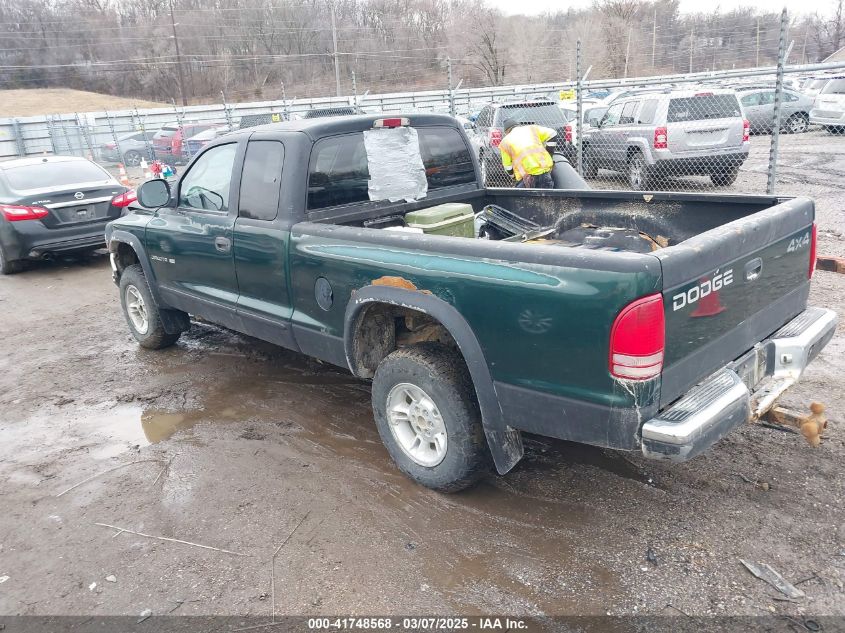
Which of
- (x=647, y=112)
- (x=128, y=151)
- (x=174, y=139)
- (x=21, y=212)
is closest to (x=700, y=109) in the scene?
(x=647, y=112)

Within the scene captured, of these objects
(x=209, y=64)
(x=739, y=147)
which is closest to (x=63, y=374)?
(x=739, y=147)

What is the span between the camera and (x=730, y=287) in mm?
2910

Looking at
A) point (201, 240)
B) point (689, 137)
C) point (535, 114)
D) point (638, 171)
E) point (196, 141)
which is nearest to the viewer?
point (201, 240)

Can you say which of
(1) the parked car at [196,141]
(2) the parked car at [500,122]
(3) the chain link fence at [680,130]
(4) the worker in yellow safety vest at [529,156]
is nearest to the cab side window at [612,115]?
(3) the chain link fence at [680,130]

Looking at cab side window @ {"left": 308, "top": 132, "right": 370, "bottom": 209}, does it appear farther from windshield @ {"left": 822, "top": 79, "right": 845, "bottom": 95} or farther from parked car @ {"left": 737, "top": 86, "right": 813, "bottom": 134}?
windshield @ {"left": 822, "top": 79, "right": 845, "bottom": 95}

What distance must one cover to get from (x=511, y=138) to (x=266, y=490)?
538 centimetres

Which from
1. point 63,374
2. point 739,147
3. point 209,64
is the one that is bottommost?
point 63,374

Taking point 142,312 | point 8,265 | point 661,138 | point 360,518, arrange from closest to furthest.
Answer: point 360,518
point 142,312
point 8,265
point 661,138

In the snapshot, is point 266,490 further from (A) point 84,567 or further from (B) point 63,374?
(B) point 63,374

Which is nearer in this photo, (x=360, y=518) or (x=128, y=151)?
(x=360, y=518)

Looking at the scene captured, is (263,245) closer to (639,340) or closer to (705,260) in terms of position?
(639,340)

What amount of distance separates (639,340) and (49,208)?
346 inches

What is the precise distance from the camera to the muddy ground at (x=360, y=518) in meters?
Answer: 2.81

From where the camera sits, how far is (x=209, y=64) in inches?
2151
